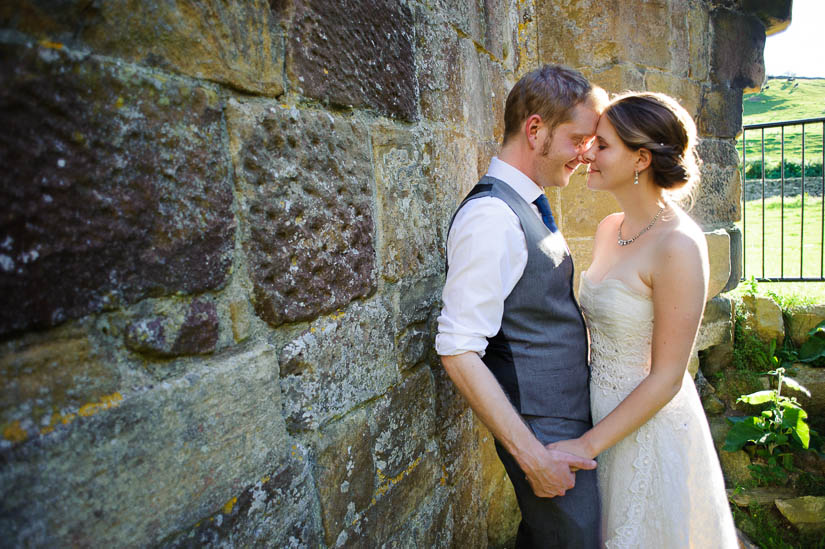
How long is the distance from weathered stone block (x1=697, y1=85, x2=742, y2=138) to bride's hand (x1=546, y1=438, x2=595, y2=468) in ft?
9.04

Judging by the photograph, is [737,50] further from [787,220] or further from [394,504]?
[787,220]

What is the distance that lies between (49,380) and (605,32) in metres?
3.12

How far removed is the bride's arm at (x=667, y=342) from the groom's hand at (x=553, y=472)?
0.14 ft

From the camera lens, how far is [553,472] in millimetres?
1471

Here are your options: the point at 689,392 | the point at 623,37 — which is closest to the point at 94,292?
the point at 689,392

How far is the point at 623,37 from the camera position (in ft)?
9.36

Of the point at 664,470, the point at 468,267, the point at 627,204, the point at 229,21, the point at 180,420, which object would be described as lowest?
the point at 664,470

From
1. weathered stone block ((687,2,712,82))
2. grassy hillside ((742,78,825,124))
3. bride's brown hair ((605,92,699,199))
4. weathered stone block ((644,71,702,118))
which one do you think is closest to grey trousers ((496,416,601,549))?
bride's brown hair ((605,92,699,199))

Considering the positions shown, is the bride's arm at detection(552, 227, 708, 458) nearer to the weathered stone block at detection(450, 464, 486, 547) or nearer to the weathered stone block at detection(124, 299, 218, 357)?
the weathered stone block at detection(450, 464, 486, 547)

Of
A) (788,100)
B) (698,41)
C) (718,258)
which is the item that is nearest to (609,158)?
(718,258)

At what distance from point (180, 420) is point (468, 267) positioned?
34.0 inches

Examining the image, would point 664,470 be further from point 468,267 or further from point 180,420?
point 180,420

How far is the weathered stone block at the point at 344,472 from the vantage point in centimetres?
120

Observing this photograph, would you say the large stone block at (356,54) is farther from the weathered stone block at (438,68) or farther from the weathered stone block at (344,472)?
the weathered stone block at (344,472)
